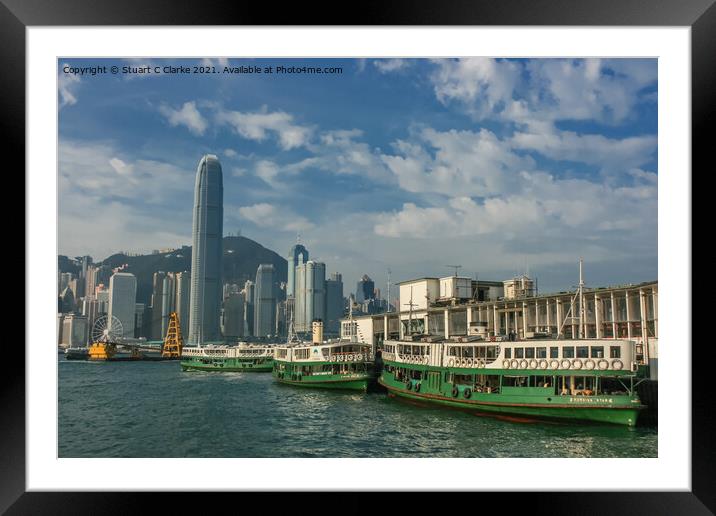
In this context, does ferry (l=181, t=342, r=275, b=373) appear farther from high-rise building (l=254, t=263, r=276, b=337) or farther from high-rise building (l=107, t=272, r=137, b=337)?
high-rise building (l=254, t=263, r=276, b=337)

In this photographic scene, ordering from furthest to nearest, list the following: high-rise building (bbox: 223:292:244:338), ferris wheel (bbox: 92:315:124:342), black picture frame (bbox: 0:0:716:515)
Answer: high-rise building (bbox: 223:292:244:338) → ferris wheel (bbox: 92:315:124:342) → black picture frame (bbox: 0:0:716:515)

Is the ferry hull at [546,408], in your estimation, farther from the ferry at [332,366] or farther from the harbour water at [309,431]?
the ferry at [332,366]

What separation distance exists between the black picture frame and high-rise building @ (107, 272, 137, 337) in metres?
33.3

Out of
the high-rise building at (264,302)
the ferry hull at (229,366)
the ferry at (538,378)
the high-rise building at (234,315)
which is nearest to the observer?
the ferry at (538,378)

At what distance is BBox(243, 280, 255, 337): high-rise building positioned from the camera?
145 ft

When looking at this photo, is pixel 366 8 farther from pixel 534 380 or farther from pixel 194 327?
pixel 194 327

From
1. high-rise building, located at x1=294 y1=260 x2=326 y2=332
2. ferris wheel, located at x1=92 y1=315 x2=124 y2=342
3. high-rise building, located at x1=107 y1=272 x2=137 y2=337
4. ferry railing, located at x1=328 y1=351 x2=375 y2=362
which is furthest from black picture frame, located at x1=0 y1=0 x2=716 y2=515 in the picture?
high-rise building, located at x1=107 y1=272 x2=137 y2=337

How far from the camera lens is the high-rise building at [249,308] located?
44281 mm

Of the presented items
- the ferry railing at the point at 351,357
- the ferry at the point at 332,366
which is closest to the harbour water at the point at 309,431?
the ferry at the point at 332,366

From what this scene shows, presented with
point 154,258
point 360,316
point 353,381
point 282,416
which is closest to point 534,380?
point 282,416

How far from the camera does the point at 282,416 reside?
40.7ft

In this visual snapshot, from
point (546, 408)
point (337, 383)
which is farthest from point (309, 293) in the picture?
point (546, 408)

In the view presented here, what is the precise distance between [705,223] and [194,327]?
45.2 meters

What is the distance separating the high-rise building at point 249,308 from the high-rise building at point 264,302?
0.64 metres
